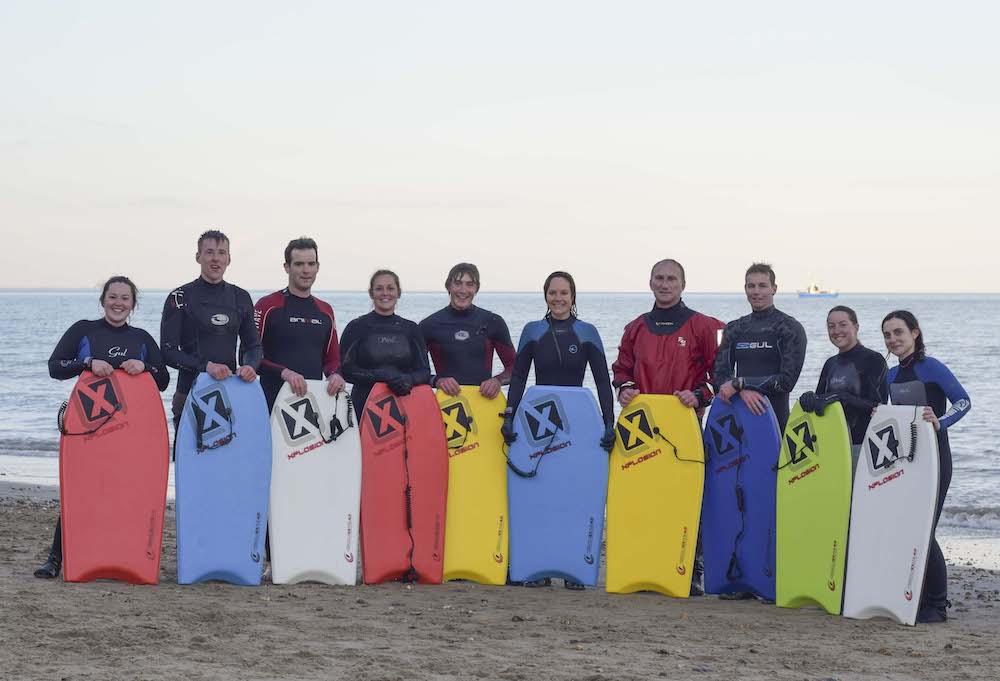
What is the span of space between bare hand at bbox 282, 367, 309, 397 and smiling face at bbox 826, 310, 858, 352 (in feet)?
8.25

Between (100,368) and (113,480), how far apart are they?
533 millimetres

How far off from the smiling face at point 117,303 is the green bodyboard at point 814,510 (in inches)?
126

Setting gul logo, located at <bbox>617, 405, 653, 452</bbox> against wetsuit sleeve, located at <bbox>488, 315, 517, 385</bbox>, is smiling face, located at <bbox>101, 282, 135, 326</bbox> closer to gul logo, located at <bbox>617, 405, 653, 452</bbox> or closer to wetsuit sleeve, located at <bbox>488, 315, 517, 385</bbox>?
wetsuit sleeve, located at <bbox>488, 315, 517, 385</bbox>

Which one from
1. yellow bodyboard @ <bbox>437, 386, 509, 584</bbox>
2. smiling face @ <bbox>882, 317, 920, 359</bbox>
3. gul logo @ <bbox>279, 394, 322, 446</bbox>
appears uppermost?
smiling face @ <bbox>882, 317, 920, 359</bbox>

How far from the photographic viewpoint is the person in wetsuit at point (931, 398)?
4867 millimetres

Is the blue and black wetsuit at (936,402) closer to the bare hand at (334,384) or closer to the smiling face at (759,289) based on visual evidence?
the smiling face at (759,289)

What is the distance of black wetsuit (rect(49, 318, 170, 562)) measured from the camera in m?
5.03

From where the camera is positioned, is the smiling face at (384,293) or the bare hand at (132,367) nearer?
the bare hand at (132,367)

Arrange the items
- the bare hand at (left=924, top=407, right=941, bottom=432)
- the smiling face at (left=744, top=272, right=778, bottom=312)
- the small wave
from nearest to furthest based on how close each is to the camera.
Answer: the bare hand at (left=924, top=407, right=941, bottom=432)
the smiling face at (left=744, top=272, right=778, bottom=312)
the small wave

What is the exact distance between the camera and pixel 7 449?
12273 mm

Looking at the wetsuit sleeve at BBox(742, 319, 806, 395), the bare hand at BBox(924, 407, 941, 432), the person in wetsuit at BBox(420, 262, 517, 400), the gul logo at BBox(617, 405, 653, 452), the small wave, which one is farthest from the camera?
the small wave

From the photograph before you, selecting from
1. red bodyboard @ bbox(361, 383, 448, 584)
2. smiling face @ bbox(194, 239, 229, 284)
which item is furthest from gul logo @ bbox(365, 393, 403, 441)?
smiling face @ bbox(194, 239, 229, 284)

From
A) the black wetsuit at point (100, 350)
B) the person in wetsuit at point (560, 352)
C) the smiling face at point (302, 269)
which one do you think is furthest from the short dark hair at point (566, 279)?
the black wetsuit at point (100, 350)

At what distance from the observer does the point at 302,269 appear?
5352mm
